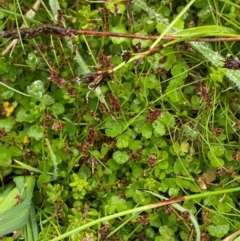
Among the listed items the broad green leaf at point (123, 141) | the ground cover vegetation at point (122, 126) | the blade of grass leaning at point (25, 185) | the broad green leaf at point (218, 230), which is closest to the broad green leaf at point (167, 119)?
the ground cover vegetation at point (122, 126)

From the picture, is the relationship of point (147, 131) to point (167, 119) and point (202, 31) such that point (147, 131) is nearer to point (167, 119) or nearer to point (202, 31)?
point (167, 119)

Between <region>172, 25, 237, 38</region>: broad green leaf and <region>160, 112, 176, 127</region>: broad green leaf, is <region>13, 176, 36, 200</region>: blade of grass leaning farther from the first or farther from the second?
<region>172, 25, 237, 38</region>: broad green leaf

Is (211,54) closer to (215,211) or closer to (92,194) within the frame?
(215,211)

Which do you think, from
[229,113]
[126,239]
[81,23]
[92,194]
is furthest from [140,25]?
[126,239]

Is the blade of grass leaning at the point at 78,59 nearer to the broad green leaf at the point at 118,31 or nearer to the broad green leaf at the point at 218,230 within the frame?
the broad green leaf at the point at 118,31

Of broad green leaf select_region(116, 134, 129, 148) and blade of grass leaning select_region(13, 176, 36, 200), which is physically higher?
broad green leaf select_region(116, 134, 129, 148)

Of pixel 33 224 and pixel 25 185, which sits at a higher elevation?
pixel 25 185

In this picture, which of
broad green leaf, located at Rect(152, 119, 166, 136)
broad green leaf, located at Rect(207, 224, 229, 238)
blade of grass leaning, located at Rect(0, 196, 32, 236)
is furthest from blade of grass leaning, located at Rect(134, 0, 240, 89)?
blade of grass leaning, located at Rect(0, 196, 32, 236)

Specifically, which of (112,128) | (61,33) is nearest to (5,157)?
(112,128)
